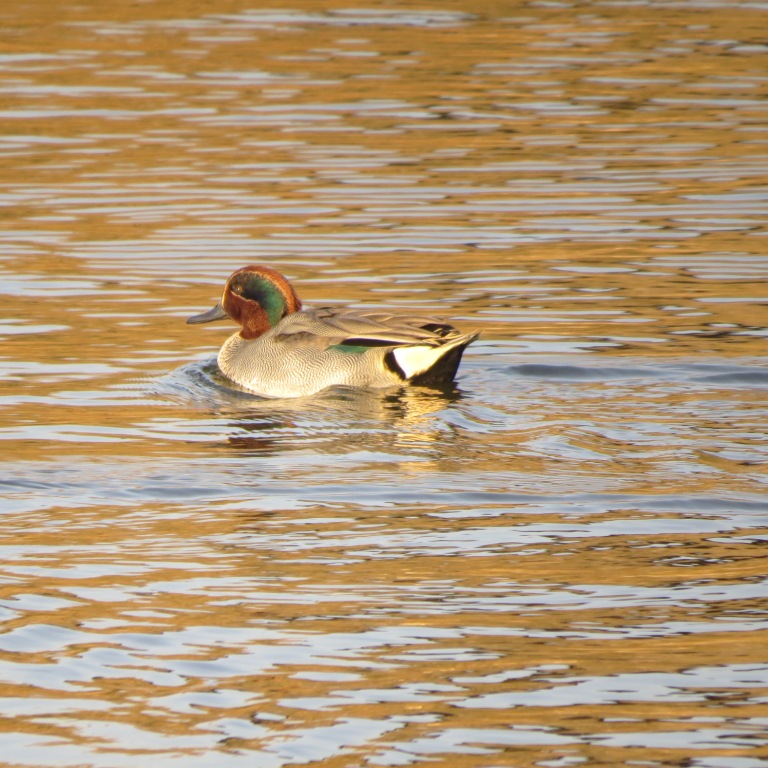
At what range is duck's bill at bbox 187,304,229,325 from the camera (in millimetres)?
10773

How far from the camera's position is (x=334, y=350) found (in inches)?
385

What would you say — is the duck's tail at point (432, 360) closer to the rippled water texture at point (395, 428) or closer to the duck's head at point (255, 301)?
the rippled water texture at point (395, 428)

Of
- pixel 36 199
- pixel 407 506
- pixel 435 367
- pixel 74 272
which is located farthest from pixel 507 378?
pixel 36 199

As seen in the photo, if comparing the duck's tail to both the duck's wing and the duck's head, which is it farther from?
the duck's head

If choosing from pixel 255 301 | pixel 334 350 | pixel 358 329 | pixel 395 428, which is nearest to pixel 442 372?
pixel 358 329

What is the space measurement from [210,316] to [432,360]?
1915mm

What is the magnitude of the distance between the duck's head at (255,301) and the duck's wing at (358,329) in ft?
1.19

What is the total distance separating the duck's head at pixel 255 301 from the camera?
34.7ft

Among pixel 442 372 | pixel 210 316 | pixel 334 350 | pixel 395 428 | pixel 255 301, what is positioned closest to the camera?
pixel 395 428

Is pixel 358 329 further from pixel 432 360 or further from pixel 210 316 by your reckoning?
pixel 210 316

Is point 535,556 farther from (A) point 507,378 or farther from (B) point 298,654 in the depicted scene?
(A) point 507,378

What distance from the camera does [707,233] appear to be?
1322 cm

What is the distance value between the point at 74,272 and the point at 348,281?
2.01 m

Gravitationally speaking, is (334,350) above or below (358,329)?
below
